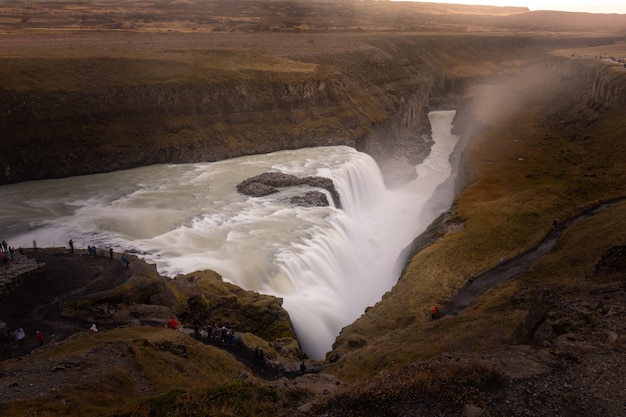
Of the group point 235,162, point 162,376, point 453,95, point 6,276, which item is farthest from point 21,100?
point 453,95

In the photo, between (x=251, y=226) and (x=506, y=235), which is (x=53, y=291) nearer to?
(x=251, y=226)

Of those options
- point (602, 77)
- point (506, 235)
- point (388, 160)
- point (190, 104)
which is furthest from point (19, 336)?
point (602, 77)

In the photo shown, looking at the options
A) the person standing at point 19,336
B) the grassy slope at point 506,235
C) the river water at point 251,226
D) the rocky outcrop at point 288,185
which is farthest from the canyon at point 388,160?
the rocky outcrop at point 288,185

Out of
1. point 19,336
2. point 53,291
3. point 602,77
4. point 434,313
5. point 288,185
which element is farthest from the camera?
→ point 602,77

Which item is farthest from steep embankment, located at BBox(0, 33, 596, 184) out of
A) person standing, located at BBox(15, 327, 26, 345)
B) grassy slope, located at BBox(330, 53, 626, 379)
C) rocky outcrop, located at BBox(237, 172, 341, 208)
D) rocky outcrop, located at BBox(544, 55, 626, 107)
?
person standing, located at BBox(15, 327, 26, 345)

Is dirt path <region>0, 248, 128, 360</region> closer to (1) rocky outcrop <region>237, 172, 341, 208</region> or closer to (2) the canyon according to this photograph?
(2) the canyon

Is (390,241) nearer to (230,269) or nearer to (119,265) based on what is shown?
(230,269)
